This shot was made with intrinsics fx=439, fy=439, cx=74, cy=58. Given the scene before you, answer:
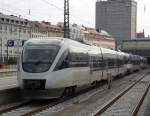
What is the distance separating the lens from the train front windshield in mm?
18516

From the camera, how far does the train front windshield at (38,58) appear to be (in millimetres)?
18516

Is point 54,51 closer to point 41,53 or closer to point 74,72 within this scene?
point 41,53

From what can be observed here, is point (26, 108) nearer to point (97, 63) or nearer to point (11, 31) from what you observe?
point (97, 63)

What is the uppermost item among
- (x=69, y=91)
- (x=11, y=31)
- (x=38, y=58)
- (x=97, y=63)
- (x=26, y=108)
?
(x=11, y=31)

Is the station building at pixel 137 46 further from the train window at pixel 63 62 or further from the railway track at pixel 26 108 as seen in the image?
the railway track at pixel 26 108

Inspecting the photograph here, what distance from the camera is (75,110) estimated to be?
1639 cm

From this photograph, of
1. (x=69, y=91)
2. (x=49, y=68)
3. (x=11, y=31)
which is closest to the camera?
(x=49, y=68)

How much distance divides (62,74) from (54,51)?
3.48 ft

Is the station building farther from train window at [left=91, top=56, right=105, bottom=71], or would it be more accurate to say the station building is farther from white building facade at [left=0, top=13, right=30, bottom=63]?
train window at [left=91, top=56, right=105, bottom=71]

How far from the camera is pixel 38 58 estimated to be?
1880 centimetres

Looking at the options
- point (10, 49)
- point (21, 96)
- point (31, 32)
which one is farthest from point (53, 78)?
point (31, 32)

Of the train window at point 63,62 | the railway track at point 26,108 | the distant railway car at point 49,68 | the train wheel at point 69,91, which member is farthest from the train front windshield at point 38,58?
the train wheel at point 69,91

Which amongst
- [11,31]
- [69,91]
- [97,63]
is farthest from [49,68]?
[11,31]

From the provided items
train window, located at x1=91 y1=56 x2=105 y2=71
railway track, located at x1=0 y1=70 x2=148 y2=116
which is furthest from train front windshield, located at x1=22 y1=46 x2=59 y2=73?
train window, located at x1=91 y1=56 x2=105 y2=71
